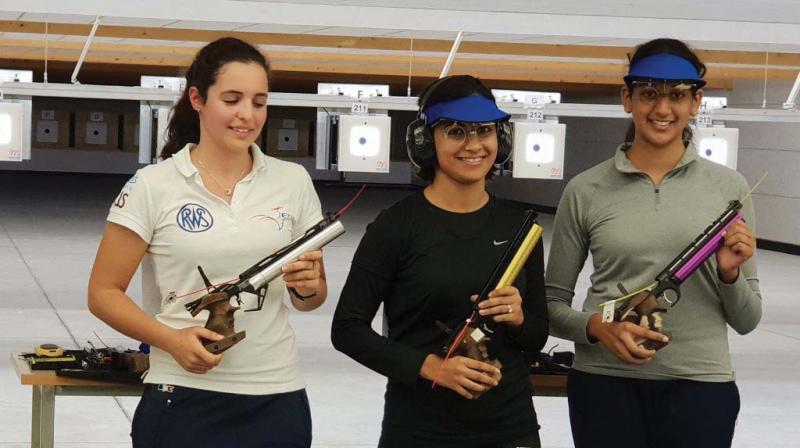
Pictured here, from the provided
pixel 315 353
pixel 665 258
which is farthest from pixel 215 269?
pixel 315 353

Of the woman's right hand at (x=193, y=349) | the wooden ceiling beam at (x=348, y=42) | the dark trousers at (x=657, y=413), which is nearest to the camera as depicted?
the woman's right hand at (x=193, y=349)

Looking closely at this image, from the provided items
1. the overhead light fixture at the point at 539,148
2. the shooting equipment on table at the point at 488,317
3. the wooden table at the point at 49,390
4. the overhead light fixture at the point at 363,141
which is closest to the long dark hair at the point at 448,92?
the shooting equipment on table at the point at 488,317

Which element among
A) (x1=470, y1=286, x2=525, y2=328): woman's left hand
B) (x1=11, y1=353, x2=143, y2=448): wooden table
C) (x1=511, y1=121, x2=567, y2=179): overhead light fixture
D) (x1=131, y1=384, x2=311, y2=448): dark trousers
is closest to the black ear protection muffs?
(x1=470, y1=286, x2=525, y2=328): woman's left hand

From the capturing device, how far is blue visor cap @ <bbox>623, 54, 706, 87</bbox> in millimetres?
2498

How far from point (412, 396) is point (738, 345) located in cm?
571

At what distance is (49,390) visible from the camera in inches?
131

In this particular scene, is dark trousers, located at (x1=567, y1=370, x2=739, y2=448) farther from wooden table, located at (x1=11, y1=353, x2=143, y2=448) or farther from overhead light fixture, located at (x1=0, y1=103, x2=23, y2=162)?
overhead light fixture, located at (x1=0, y1=103, x2=23, y2=162)

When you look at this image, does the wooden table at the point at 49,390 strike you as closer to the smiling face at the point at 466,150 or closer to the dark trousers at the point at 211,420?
the dark trousers at the point at 211,420

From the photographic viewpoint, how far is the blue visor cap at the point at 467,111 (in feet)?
7.69

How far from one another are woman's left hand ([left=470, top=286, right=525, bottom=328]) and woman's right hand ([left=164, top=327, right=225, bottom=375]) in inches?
17.9

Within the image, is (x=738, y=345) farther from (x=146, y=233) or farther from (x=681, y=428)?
(x=146, y=233)

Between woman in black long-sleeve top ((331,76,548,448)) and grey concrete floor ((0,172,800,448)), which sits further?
grey concrete floor ((0,172,800,448))

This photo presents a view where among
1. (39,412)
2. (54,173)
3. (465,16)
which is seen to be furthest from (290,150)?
(39,412)

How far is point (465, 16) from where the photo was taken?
7.43 m
